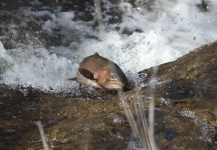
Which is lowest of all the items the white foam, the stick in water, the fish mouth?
the stick in water

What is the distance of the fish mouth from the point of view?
434 cm

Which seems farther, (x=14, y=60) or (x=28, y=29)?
(x=28, y=29)

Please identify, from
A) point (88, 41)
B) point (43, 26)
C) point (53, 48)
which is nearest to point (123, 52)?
point (88, 41)

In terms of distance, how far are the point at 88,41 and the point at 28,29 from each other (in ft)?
4.04

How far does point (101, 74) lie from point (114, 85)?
0.33 meters

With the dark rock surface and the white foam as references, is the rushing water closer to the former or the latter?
the white foam

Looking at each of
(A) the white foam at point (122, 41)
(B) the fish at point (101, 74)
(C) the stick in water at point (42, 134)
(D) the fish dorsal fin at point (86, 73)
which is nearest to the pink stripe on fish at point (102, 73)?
(B) the fish at point (101, 74)

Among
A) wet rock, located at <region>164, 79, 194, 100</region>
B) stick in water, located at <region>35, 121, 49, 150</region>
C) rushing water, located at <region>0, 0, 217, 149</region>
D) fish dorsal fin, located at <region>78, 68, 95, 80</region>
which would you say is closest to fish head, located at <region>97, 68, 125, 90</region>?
fish dorsal fin, located at <region>78, 68, 95, 80</region>

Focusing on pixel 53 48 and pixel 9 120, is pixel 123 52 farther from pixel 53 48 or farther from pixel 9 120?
pixel 9 120

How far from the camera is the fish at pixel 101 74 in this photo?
4.40 m

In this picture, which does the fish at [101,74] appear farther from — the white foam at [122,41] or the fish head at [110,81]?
the white foam at [122,41]

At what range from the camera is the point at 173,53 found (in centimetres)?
673

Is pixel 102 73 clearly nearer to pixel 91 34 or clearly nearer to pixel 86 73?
pixel 86 73

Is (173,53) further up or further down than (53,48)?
further down
